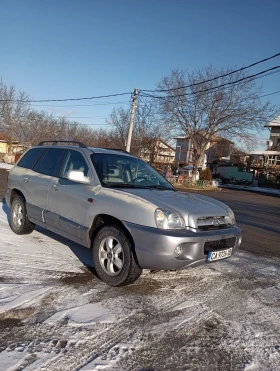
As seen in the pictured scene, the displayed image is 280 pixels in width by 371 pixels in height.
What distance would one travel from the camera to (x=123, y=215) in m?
3.70

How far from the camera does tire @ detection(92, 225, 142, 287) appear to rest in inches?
143

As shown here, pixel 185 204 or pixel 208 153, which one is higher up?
pixel 208 153

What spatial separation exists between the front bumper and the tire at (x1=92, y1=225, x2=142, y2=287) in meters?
0.14

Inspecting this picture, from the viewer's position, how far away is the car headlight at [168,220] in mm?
3518

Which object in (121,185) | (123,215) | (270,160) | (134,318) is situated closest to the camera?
(134,318)

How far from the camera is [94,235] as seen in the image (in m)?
4.14

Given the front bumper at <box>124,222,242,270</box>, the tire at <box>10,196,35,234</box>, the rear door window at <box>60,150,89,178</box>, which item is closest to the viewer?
the front bumper at <box>124,222,242,270</box>

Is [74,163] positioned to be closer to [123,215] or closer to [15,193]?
[123,215]

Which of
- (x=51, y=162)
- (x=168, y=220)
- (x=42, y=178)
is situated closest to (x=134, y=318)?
(x=168, y=220)

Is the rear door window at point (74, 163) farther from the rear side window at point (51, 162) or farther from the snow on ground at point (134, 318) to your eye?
the snow on ground at point (134, 318)

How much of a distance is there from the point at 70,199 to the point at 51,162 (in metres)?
1.07

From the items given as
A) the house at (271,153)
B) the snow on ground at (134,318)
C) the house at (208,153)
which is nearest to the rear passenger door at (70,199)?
the snow on ground at (134,318)

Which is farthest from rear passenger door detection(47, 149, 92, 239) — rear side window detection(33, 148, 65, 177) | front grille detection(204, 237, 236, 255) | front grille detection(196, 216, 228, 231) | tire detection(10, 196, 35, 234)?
front grille detection(204, 237, 236, 255)

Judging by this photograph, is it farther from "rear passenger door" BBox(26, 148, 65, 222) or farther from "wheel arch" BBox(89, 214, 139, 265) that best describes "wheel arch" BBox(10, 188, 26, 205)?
"wheel arch" BBox(89, 214, 139, 265)
